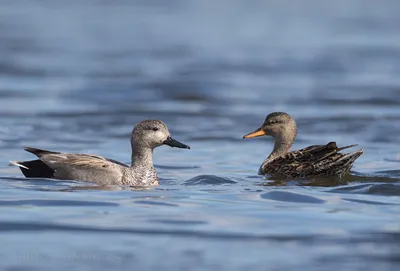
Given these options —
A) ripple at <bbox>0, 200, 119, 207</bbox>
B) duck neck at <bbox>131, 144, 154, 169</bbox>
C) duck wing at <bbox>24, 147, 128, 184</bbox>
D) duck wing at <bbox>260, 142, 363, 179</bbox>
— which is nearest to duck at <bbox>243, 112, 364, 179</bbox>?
duck wing at <bbox>260, 142, 363, 179</bbox>

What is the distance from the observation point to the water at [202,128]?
996cm

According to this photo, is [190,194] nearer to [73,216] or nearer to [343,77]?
[73,216]

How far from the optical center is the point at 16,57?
30.5 meters

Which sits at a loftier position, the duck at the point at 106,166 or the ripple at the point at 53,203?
the duck at the point at 106,166

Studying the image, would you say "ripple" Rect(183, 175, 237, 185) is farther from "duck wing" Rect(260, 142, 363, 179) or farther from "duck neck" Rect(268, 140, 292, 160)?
"duck neck" Rect(268, 140, 292, 160)

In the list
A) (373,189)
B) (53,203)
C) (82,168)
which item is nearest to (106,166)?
(82,168)

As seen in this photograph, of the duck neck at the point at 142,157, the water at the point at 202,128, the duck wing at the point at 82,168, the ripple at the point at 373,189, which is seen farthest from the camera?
the duck neck at the point at 142,157

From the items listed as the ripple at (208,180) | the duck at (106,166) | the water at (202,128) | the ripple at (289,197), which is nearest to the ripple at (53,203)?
the water at (202,128)

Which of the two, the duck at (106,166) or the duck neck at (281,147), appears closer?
the duck at (106,166)

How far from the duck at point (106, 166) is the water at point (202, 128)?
Answer: 0.72 feet

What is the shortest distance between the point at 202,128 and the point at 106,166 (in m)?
6.18

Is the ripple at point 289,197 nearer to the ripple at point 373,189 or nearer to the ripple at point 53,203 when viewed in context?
the ripple at point 373,189

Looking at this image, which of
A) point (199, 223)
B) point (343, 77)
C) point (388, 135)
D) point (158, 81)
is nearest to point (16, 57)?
point (158, 81)

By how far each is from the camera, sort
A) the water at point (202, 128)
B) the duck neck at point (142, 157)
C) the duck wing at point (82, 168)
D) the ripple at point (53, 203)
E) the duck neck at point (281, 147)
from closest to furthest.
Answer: the water at point (202, 128)
the ripple at point (53, 203)
the duck wing at point (82, 168)
the duck neck at point (142, 157)
the duck neck at point (281, 147)
